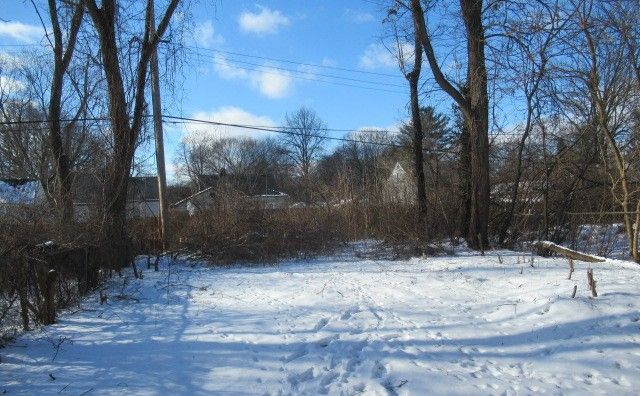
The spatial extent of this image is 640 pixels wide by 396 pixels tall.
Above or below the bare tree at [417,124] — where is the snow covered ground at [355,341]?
below

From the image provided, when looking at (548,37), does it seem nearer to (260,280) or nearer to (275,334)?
(260,280)

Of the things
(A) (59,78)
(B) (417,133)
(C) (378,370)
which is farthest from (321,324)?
(A) (59,78)

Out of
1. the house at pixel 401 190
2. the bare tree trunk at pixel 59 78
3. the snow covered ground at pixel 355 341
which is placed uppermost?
the bare tree trunk at pixel 59 78

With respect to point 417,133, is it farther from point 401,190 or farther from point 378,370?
point 378,370

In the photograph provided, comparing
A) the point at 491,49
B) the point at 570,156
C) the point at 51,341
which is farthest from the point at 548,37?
the point at 51,341

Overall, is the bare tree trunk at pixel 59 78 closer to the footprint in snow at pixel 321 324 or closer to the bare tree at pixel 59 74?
the bare tree at pixel 59 74

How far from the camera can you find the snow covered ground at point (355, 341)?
4.28 metres

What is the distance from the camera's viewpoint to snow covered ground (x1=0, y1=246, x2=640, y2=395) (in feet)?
14.0

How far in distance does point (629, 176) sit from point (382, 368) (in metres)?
11.2

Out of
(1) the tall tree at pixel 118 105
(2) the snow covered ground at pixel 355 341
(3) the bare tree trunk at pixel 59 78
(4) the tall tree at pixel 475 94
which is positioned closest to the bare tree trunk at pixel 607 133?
(4) the tall tree at pixel 475 94

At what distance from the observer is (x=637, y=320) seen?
529 centimetres

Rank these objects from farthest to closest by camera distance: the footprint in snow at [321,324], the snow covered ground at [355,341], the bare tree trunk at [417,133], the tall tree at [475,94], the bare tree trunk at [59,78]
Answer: the bare tree trunk at [417,133] → the bare tree trunk at [59,78] → the tall tree at [475,94] → the footprint in snow at [321,324] → the snow covered ground at [355,341]

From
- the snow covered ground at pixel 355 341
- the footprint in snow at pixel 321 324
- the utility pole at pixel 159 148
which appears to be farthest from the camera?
the utility pole at pixel 159 148

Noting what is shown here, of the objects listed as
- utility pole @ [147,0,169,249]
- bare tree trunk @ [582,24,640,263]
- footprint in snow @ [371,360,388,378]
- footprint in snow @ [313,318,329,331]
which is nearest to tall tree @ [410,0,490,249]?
bare tree trunk @ [582,24,640,263]
